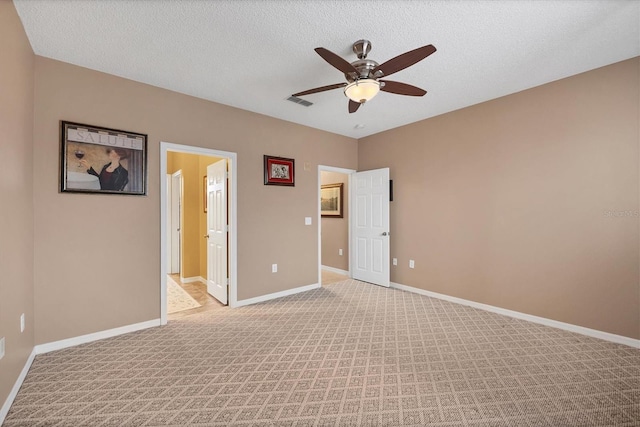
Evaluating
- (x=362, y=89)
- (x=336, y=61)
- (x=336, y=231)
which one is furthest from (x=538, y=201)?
(x=336, y=231)

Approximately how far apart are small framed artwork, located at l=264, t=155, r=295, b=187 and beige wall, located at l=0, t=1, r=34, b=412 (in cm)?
242

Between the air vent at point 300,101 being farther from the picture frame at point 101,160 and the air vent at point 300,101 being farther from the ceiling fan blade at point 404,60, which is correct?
the picture frame at point 101,160

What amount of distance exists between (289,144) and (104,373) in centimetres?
344

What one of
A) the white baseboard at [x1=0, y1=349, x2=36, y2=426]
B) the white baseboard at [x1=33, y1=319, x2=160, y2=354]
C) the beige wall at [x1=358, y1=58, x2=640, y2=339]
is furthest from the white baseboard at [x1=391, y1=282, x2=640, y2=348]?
the white baseboard at [x1=0, y1=349, x2=36, y2=426]

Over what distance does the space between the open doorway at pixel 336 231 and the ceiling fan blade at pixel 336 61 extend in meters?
3.22

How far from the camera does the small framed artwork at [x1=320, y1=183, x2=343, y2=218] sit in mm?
5914

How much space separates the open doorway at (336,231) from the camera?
18.4 feet

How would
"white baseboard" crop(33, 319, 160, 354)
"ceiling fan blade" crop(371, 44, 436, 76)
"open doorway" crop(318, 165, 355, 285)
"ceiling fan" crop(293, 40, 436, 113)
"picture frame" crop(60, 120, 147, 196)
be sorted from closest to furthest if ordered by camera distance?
"ceiling fan blade" crop(371, 44, 436, 76), "ceiling fan" crop(293, 40, 436, 113), "white baseboard" crop(33, 319, 160, 354), "picture frame" crop(60, 120, 147, 196), "open doorway" crop(318, 165, 355, 285)

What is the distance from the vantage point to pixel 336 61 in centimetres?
206

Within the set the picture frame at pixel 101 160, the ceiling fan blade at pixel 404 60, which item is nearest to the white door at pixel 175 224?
the picture frame at pixel 101 160

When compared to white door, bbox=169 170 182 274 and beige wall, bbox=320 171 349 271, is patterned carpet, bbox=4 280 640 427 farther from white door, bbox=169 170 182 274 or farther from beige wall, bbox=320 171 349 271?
white door, bbox=169 170 182 274

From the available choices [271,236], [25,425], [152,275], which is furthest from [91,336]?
[271,236]

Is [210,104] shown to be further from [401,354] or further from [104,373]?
[401,354]

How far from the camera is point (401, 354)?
2.53 m
